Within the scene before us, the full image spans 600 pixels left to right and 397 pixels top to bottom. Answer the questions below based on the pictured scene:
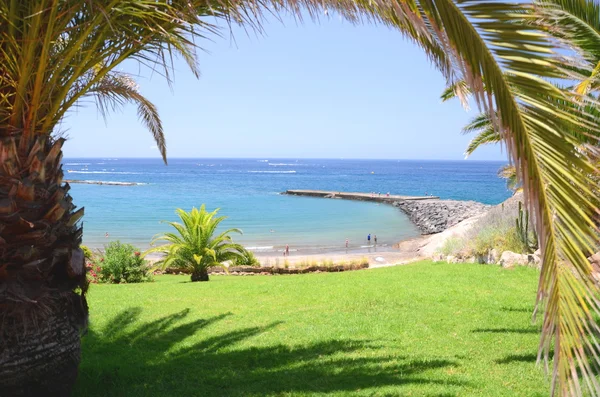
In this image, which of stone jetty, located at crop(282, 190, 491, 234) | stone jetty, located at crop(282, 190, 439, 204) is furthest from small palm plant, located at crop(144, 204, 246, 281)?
stone jetty, located at crop(282, 190, 439, 204)

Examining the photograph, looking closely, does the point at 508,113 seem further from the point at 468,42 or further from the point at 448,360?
the point at 448,360

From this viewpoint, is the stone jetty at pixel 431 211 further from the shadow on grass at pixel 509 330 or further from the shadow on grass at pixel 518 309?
the shadow on grass at pixel 509 330

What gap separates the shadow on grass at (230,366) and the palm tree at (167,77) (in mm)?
1078

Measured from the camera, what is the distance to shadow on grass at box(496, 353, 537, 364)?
575 centimetres

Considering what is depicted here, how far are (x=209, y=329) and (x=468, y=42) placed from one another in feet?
19.9

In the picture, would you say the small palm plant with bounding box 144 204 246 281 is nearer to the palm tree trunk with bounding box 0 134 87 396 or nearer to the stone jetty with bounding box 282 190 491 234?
the palm tree trunk with bounding box 0 134 87 396

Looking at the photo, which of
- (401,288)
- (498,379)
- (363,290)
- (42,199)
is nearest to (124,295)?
(363,290)

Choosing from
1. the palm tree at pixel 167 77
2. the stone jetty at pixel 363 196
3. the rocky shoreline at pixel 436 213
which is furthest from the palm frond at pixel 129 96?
the stone jetty at pixel 363 196

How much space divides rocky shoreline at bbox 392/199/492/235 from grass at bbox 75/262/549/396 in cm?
3167

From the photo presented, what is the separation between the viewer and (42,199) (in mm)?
4047

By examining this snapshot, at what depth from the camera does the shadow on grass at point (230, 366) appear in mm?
5004

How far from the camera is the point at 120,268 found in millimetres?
15133

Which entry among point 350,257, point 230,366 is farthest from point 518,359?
point 350,257

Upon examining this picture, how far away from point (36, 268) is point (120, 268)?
38.8 feet
